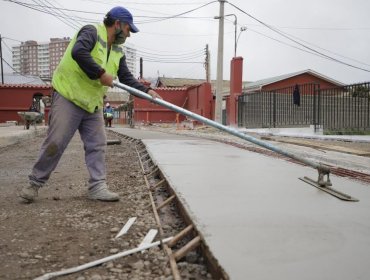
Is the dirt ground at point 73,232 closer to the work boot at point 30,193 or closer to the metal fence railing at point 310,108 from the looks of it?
the work boot at point 30,193

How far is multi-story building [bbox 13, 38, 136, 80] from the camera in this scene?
3097cm

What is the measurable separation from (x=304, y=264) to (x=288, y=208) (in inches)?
43.5

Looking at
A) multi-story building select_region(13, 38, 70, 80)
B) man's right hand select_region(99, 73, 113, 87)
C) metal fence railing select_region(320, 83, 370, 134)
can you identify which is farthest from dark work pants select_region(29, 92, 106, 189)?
multi-story building select_region(13, 38, 70, 80)

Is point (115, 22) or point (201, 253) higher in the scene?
point (115, 22)

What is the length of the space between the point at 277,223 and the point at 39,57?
37.0 m

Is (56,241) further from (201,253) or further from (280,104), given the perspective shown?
(280,104)

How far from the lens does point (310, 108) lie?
14828 mm

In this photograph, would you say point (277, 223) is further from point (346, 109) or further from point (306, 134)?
point (346, 109)

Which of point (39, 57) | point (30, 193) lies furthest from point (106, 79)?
point (39, 57)

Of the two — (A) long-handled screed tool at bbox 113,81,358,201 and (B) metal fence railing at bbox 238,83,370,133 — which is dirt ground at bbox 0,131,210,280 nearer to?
(A) long-handled screed tool at bbox 113,81,358,201

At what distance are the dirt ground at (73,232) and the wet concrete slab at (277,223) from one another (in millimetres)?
296

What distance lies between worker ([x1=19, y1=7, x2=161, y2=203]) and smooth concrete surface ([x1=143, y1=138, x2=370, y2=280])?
87 cm

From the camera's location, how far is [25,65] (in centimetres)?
3981

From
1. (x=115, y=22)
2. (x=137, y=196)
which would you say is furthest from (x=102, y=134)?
(x=115, y=22)
